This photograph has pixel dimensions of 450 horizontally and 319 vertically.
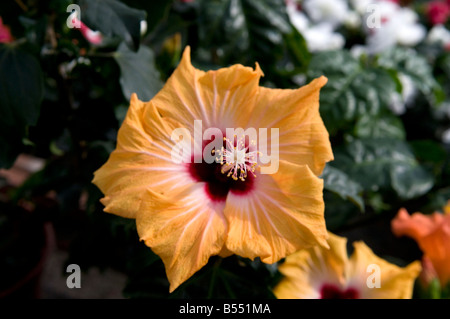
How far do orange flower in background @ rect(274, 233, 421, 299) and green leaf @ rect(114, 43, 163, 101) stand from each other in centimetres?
43

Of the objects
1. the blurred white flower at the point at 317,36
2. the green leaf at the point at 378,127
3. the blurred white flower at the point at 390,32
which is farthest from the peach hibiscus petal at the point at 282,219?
the blurred white flower at the point at 390,32

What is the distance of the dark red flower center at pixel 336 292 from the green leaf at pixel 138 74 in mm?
518

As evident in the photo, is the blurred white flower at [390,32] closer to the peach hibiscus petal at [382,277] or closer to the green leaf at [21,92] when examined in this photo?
the peach hibiscus petal at [382,277]

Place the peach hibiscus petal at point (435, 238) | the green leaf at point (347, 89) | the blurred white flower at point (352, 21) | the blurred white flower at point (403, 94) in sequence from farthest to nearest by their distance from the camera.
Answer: the blurred white flower at point (352, 21), the blurred white flower at point (403, 94), the green leaf at point (347, 89), the peach hibiscus petal at point (435, 238)

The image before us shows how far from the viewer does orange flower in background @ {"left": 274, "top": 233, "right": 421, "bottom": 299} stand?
81 cm

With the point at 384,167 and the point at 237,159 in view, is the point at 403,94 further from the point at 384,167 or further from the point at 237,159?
the point at 237,159

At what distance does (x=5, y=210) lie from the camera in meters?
1.22

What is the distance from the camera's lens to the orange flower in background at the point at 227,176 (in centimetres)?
56

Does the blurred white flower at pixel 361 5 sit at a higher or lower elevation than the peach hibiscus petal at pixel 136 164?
higher

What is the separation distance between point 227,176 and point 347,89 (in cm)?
74

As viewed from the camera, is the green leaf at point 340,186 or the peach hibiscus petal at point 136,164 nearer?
the peach hibiscus petal at point 136,164
